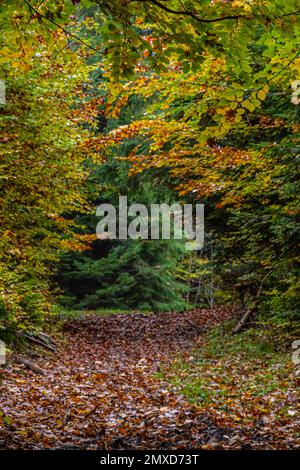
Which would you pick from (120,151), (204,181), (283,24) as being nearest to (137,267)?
(120,151)

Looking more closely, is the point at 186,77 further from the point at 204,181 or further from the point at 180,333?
the point at 180,333

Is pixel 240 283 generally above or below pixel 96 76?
below

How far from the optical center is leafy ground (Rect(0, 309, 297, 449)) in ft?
19.0

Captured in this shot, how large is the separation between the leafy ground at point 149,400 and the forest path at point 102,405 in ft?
0.04

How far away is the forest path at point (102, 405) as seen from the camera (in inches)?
227

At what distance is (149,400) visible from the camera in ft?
26.9

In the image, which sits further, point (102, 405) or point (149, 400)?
point (149, 400)

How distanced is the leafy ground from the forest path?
0.01 metres

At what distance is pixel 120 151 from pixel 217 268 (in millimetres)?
5542

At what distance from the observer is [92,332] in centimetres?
1756

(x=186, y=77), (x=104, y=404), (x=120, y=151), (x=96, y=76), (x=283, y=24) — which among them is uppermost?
(x=96, y=76)

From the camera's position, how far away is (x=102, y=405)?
7723 mm

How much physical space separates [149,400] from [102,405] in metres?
0.81

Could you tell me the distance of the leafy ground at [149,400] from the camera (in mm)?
5805
